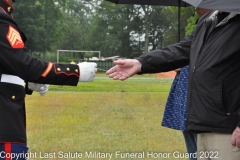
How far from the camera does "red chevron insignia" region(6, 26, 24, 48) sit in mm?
3075

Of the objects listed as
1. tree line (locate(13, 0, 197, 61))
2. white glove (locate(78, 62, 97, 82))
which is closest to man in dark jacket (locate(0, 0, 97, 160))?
white glove (locate(78, 62, 97, 82))

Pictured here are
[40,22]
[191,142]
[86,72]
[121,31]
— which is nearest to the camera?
[86,72]

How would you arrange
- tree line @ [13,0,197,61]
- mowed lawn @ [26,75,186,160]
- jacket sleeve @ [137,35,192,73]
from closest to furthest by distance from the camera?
1. jacket sleeve @ [137,35,192,73]
2. mowed lawn @ [26,75,186,160]
3. tree line @ [13,0,197,61]

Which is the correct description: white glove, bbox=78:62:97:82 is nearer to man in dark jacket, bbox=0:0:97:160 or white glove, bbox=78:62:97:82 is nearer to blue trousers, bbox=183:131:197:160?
man in dark jacket, bbox=0:0:97:160

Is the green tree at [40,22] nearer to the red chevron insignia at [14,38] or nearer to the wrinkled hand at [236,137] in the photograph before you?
the red chevron insignia at [14,38]

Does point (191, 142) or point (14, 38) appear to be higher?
point (14, 38)

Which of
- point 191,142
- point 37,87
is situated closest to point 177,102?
point 191,142

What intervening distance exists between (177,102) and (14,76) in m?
1.84

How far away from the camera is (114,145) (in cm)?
740

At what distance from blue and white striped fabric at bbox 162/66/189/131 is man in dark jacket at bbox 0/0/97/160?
1.49 metres

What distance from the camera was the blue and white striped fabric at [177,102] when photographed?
4500mm

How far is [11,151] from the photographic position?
318 cm

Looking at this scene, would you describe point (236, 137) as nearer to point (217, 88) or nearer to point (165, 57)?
point (217, 88)

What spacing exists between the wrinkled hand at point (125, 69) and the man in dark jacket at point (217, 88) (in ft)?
1.56
